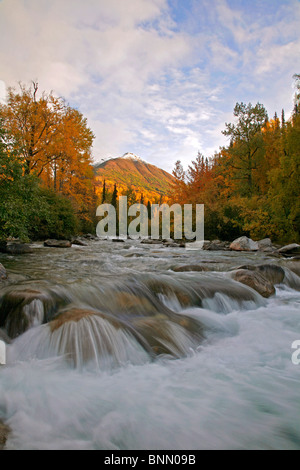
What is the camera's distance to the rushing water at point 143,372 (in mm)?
1963

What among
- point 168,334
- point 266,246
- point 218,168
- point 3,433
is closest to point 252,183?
point 218,168

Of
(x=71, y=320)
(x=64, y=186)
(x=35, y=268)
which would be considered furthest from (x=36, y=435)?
(x=64, y=186)

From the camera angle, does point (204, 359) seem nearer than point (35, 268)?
Yes

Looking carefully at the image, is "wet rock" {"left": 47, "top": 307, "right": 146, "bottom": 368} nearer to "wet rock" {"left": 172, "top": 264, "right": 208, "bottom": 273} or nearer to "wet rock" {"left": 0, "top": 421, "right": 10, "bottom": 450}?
"wet rock" {"left": 0, "top": 421, "right": 10, "bottom": 450}

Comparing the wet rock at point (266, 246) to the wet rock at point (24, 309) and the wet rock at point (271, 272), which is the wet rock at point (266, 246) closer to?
the wet rock at point (271, 272)

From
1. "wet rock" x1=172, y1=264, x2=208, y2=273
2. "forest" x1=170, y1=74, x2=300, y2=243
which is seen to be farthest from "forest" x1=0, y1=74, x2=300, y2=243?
"wet rock" x1=172, y1=264, x2=208, y2=273

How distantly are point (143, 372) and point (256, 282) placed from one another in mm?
4070

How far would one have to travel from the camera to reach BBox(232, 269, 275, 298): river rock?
5.84m

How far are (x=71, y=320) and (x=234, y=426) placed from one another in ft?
6.82

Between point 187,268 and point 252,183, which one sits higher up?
point 252,183

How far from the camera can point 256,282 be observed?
598 centimetres

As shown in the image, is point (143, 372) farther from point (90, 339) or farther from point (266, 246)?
point (266, 246)

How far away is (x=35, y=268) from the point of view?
24.6 feet
